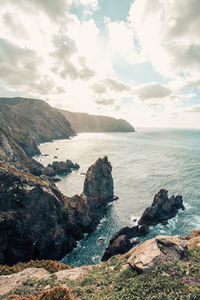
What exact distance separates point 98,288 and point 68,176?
8305cm

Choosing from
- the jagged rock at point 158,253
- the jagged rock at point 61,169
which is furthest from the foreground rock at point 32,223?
the jagged rock at point 61,169

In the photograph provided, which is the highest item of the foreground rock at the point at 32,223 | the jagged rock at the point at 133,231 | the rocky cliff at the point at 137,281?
the rocky cliff at the point at 137,281

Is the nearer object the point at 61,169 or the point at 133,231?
the point at 133,231

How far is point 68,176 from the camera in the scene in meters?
93.9

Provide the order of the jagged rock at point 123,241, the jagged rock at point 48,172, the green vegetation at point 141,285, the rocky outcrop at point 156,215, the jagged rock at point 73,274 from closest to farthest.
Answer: the green vegetation at point 141,285 → the jagged rock at point 73,274 → the jagged rock at point 123,241 → the rocky outcrop at point 156,215 → the jagged rock at point 48,172

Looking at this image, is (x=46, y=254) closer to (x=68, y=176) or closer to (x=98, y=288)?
(x=98, y=288)

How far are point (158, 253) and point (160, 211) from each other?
43.6m

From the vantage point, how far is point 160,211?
170 feet

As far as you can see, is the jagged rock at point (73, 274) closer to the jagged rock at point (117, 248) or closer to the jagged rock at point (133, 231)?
the jagged rock at point (117, 248)

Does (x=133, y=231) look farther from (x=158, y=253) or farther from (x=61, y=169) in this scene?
(x=61, y=169)

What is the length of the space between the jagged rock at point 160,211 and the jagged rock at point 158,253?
37888 millimetres

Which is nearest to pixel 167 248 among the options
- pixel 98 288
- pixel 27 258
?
pixel 98 288

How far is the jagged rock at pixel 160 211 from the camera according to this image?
5003 centimetres

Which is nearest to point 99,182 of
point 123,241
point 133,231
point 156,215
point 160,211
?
point 133,231
